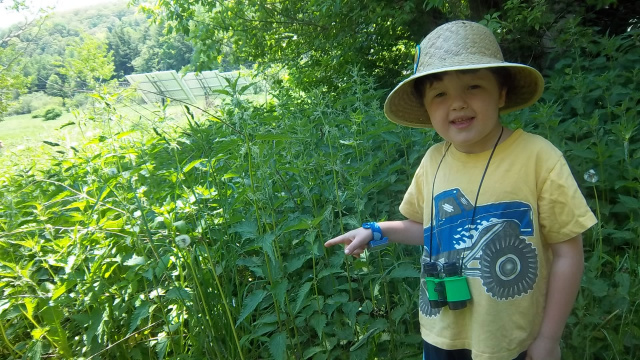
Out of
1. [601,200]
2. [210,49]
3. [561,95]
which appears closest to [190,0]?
[210,49]

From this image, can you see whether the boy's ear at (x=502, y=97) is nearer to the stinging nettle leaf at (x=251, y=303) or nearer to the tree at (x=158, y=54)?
the stinging nettle leaf at (x=251, y=303)

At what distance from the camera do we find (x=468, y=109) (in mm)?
1424

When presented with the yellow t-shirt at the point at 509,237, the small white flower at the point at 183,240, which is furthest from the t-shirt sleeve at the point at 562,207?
the small white flower at the point at 183,240

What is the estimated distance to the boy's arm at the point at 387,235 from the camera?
1.63 metres

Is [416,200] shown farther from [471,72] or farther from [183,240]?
[183,240]

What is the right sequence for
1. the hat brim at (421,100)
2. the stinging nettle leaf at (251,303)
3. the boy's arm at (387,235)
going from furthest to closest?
the stinging nettle leaf at (251,303) < the boy's arm at (387,235) < the hat brim at (421,100)

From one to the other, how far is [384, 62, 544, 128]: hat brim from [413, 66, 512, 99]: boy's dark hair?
17 millimetres

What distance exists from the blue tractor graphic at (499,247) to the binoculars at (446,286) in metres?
0.04

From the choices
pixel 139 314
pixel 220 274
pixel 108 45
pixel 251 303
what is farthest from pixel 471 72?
pixel 108 45

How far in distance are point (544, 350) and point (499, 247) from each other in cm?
30

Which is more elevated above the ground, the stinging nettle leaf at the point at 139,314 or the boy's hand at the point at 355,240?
the boy's hand at the point at 355,240

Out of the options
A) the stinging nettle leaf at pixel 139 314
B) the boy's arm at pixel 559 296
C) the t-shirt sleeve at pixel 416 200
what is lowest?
the stinging nettle leaf at pixel 139 314

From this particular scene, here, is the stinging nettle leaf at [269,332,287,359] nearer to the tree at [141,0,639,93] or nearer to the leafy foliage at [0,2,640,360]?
the leafy foliage at [0,2,640,360]

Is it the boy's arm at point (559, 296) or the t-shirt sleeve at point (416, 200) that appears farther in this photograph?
the t-shirt sleeve at point (416, 200)
